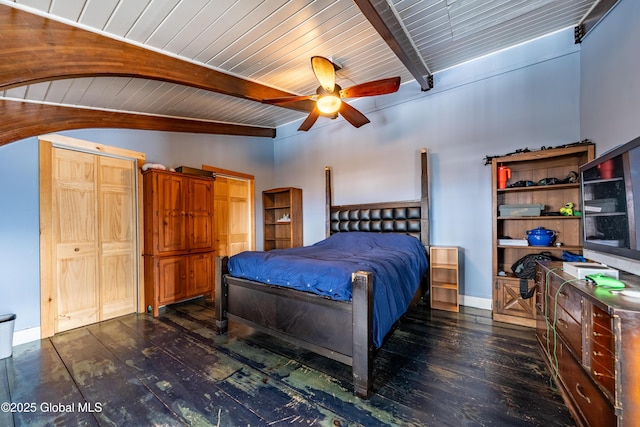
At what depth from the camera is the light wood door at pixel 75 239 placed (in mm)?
2994

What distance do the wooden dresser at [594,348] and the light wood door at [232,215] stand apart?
4.67 metres

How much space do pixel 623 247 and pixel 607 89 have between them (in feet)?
5.95

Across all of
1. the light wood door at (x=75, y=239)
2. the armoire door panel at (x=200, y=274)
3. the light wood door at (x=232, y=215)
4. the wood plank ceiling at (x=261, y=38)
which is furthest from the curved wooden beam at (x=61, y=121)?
the armoire door panel at (x=200, y=274)

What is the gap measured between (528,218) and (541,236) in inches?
10.7

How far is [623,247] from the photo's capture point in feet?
5.20

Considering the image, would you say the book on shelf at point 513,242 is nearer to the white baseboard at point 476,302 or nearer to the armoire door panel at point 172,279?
the white baseboard at point 476,302

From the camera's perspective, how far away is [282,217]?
552 centimetres

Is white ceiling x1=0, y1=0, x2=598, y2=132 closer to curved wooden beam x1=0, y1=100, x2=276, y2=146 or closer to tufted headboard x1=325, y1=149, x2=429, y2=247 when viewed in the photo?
curved wooden beam x1=0, y1=100, x2=276, y2=146

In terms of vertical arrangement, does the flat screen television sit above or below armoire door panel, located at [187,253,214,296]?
above

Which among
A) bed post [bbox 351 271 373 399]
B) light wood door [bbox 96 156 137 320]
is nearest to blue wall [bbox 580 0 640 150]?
bed post [bbox 351 271 373 399]

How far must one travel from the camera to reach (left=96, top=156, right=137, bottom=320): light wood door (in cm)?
337

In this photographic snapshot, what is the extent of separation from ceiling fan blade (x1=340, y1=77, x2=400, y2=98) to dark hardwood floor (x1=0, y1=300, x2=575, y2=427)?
8.58 feet

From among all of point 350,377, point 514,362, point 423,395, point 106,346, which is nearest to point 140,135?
point 106,346

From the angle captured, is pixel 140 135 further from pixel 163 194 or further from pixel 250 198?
pixel 250 198
